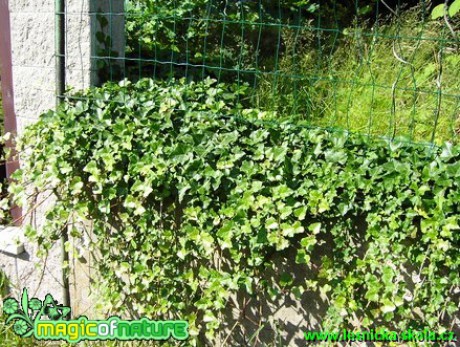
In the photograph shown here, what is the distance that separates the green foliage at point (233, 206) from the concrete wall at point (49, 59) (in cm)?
20

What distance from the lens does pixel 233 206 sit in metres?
2.51

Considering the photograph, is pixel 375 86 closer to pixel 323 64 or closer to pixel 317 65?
pixel 317 65

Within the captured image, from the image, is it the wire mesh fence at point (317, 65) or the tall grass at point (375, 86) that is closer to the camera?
the wire mesh fence at point (317, 65)

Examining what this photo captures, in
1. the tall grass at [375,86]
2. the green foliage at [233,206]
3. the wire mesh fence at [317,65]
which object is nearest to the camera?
the green foliage at [233,206]

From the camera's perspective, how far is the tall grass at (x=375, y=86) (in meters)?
3.06

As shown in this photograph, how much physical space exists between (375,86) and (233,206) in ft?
3.23

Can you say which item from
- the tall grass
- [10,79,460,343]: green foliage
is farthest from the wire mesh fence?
[10,79,460,343]: green foliage

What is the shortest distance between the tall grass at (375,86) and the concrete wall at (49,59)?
3.18 feet

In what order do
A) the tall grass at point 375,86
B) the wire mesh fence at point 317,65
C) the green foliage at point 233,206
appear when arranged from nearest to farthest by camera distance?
the green foliage at point 233,206, the wire mesh fence at point 317,65, the tall grass at point 375,86

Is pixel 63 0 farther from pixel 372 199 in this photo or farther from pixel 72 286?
pixel 372 199

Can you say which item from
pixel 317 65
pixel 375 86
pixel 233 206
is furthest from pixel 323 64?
pixel 233 206

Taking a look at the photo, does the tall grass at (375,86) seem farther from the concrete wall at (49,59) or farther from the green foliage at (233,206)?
the concrete wall at (49,59)

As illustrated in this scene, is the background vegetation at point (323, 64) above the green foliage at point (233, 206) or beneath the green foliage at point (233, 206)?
above

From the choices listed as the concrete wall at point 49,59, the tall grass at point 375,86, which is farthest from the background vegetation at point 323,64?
the concrete wall at point 49,59
